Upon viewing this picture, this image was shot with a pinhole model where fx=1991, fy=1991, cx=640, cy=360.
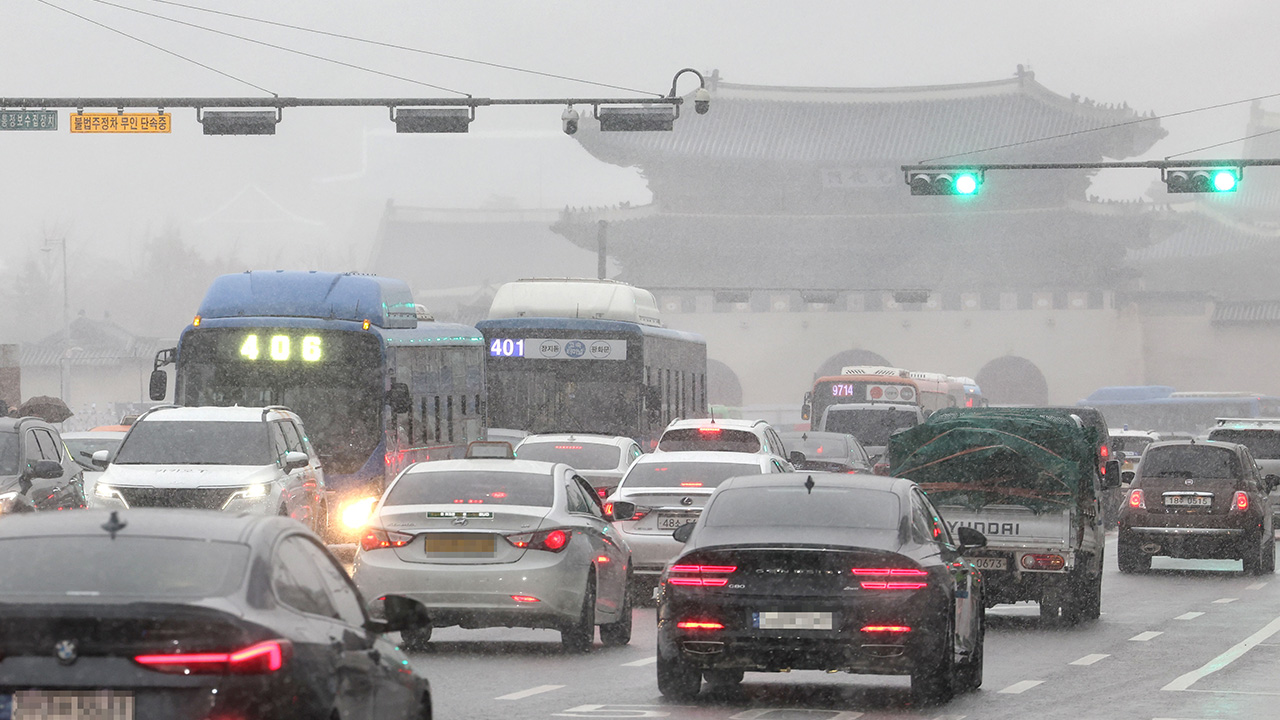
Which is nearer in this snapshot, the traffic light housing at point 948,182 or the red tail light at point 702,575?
the red tail light at point 702,575

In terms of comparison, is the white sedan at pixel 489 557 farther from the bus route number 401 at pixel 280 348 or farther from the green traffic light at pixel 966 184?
the green traffic light at pixel 966 184

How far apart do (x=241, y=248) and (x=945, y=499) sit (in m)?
131

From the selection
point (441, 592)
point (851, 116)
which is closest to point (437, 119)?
point (441, 592)

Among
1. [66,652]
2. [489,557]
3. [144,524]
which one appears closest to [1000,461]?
[489,557]

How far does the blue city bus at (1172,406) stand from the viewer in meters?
77.2

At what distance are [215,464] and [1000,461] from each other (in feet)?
25.2

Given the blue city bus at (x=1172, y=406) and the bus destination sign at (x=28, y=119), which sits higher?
the bus destination sign at (x=28, y=119)

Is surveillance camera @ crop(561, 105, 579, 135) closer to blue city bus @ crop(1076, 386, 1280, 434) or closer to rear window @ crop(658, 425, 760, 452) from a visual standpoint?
rear window @ crop(658, 425, 760, 452)

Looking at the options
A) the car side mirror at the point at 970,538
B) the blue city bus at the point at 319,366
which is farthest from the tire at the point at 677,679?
the blue city bus at the point at 319,366

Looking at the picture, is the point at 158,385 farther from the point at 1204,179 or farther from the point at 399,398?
the point at 1204,179

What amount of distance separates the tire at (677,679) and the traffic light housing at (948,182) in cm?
2004

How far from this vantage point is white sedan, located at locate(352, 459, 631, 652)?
1380 cm

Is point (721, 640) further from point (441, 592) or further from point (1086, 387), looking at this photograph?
point (1086, 387)

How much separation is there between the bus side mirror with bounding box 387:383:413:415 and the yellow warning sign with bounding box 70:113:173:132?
6045 mm
